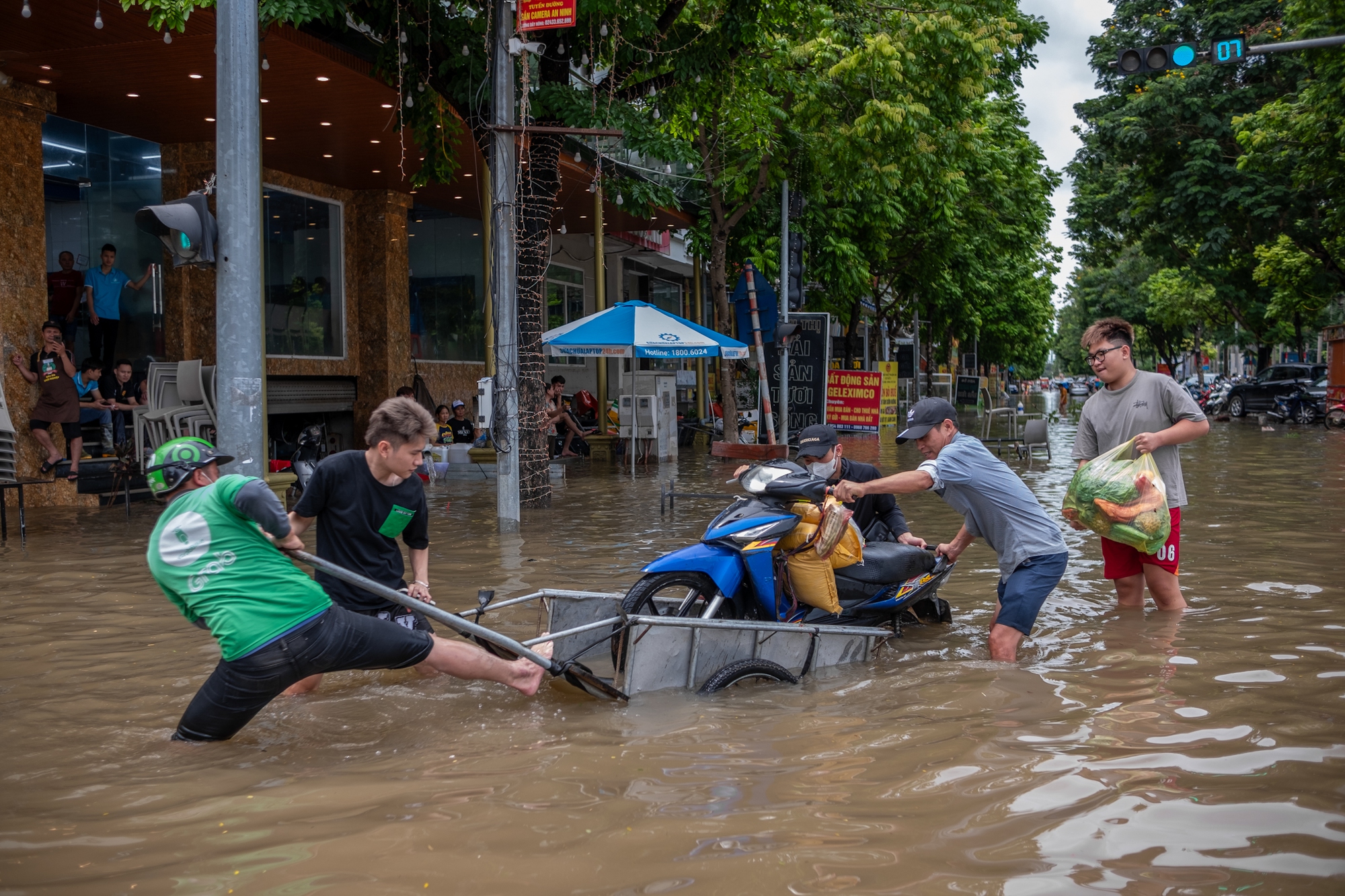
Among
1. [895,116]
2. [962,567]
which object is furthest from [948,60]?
[962,567]

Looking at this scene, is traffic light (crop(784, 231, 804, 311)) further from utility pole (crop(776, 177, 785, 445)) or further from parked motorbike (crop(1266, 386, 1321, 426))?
parked motorbike (crop(1266, 386, 1321, 426))

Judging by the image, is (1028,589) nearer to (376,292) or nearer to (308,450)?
(308,450)

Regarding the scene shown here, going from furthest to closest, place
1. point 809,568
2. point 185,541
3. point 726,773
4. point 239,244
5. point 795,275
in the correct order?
point 795,275 < point 239,244 < point 809,568 < point 726,773 < point 185,541

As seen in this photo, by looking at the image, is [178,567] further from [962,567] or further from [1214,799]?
[962,567]

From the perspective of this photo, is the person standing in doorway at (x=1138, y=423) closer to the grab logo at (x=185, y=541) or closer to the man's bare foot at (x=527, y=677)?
the man's bare foot at (x=527, y=677)

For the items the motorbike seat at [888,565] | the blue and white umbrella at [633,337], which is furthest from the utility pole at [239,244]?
the blue and white umbrella at [633,337]

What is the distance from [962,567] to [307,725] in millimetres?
5934

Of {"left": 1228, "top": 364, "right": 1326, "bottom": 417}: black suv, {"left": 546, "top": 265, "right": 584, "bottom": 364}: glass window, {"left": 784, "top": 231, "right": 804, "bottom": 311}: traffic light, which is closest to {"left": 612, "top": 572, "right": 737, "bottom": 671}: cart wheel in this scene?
{"left": 784, "top": 231, "right": 804, "bottom": 311}: traffic light

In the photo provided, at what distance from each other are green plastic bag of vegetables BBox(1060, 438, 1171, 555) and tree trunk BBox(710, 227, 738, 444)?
14.0m

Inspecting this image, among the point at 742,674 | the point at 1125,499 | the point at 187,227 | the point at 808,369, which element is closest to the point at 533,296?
the point at 187,227

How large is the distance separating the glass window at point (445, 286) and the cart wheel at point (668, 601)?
15959 millimetres

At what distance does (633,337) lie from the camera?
53.8 feet

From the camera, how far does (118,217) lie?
15.5 meters

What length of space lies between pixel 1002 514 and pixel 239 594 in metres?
3.74
